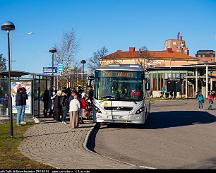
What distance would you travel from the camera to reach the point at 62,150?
11.5m

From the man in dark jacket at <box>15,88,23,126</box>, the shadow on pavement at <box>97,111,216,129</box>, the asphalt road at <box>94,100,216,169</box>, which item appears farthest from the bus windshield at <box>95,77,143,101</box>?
the man in dark jacket at <box>15,88,23,126</box>

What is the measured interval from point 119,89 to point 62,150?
787 centimetres

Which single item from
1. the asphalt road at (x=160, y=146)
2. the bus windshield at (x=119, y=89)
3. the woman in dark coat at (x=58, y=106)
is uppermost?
the bus windshield at (x=119, y=89)

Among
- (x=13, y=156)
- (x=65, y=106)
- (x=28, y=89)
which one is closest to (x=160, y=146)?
(x=13, y=156)

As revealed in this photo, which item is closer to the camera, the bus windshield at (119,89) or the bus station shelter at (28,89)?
the bus windshield at (119,89)

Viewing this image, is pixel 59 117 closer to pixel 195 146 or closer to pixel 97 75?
pixel 97 75

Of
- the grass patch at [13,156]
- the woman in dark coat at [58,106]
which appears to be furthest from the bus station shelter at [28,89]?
Result: the grass patch at [13,156]

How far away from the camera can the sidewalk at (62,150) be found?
9.31 metres

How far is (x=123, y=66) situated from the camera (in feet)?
65.7

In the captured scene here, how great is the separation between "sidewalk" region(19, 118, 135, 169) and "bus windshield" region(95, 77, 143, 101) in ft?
8.75

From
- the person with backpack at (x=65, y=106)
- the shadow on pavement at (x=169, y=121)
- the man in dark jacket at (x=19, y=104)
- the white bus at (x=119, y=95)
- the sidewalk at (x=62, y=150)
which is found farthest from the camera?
the shadow on pavement at (x=169, y=121)

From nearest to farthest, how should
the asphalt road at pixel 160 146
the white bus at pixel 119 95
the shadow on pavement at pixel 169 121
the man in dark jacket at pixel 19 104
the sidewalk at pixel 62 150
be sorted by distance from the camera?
1. the sidewalk at pixel 62 150
2. the asphalt road at pixel 160 146
3. the white bus at pixel 119 95
4. the man in dark jacket at pixel 19 104
5. the shadow on pavement at pixel 169 121

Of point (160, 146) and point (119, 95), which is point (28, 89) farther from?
point (160, 146)

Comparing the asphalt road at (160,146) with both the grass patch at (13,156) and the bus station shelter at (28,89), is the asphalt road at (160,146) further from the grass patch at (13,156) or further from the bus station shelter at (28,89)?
the bus station shelter at (28,89)
